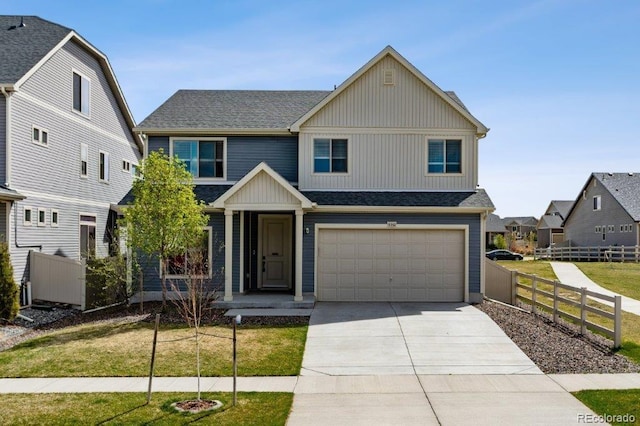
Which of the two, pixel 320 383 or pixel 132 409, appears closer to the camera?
pixel 132 409

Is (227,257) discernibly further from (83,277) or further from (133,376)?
(133,376)

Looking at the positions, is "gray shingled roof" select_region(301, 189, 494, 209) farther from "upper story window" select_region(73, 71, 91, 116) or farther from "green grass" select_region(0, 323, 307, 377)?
"upper story window" select_region(73, 71, 91, 116)

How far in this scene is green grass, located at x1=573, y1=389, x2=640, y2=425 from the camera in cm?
754

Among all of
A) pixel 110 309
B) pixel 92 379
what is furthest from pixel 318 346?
pixel 110 309

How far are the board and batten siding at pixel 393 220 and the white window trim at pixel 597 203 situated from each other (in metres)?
32.3

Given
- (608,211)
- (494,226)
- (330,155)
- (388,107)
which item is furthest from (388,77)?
(494,226)

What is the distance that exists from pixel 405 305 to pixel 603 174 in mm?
34689

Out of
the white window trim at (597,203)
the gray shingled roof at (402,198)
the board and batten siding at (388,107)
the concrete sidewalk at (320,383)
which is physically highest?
the board and batten siding at (388,107)

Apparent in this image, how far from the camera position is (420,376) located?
9547 mm

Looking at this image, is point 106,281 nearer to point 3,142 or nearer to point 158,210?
point 158,210

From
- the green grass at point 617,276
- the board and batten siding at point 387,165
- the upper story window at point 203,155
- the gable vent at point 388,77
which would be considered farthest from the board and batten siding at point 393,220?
the green grass at point 617,276

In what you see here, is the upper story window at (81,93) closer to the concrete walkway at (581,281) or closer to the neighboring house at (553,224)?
the concrete walkway at (581,281)

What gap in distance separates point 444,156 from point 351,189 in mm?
3174

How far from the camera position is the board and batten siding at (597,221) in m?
40.0
